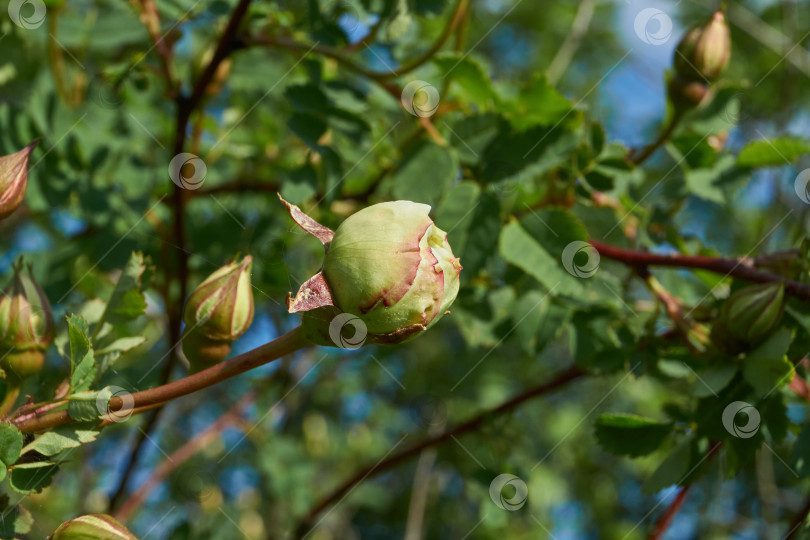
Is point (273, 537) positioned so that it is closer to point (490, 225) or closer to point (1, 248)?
point (1, 248)

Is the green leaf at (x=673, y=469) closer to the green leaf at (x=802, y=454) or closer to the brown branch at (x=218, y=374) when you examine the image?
the green leaf at (x=802, y=454)

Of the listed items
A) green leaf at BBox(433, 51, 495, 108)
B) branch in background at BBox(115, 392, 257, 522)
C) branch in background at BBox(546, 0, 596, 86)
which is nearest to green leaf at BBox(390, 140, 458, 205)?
green leaf at BBox(433, 51, 495, 108)

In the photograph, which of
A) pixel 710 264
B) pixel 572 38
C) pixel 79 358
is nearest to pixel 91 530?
pixel 79 358

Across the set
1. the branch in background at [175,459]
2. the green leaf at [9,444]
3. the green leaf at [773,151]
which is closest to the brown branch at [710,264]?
the green leaf at [773,151]

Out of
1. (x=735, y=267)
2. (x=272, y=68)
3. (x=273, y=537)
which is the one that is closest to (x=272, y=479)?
(x=273, y=537)

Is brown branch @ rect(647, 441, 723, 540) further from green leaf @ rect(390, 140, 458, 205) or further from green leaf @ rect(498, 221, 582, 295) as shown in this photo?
green leaf @ rect(390, 140, 458, 205)

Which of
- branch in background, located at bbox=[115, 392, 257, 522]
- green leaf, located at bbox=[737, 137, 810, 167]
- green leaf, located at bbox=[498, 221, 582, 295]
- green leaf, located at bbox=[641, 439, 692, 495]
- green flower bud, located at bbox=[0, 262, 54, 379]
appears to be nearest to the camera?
green flower bud, located at bbox=[0, 262, 54, 379]

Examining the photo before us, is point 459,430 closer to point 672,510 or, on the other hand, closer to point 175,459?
point 672,510
